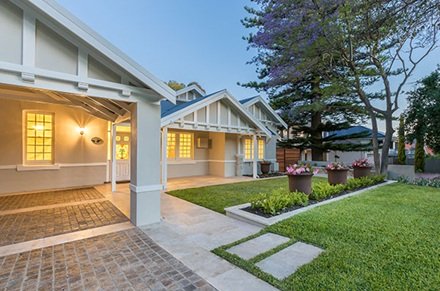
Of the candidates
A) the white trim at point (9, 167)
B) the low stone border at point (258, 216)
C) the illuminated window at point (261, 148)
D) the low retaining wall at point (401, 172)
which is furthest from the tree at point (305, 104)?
the white trim at point (9, 167)

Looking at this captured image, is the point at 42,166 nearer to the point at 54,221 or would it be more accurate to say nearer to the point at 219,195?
the point at 54,221

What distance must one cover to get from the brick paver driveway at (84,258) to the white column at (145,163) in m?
0.43

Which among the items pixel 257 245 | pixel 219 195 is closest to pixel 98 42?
pixel 257 245

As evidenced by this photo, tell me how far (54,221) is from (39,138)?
4.66 m

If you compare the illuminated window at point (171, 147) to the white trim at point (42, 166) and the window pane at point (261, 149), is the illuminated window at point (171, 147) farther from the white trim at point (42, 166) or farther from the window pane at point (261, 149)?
the window pane at point (261, 149)

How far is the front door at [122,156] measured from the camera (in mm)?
9352

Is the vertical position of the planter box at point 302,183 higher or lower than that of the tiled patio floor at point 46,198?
higher

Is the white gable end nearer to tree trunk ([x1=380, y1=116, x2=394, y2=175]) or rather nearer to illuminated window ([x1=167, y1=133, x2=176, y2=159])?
illuminated window ([x1=167, y1=133, x2=176, y2=159])

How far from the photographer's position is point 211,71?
1422 inches

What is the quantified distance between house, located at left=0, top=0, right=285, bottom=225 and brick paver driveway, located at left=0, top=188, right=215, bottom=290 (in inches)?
39.5

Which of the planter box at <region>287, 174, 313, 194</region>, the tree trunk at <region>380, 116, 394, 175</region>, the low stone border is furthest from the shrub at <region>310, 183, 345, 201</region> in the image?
the tree trunk at <region>380, 116, 394, 175</region>

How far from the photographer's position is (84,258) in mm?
3238

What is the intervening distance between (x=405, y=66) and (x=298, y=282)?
12117mm

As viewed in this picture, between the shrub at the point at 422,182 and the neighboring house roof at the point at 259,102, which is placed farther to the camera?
the neighboring house roof at the point at 259,102
